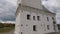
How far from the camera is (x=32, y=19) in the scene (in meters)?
13.3

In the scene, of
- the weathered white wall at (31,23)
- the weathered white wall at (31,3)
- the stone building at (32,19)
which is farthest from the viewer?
the weathered white wall at (31,3)

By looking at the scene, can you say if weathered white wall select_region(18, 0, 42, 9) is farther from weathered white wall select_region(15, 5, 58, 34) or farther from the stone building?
weathered white wall select_region(15, 5, 58, 34)

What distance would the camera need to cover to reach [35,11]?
46.3ft

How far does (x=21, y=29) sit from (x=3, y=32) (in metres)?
16.5

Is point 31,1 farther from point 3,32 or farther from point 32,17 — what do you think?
point 3,32

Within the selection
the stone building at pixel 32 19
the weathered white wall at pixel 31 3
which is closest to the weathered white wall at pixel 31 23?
the stone building at pixel 32 19

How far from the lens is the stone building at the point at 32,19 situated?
1203 centimetres

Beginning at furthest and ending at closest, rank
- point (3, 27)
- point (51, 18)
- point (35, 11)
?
point (3, 27), point (51, 18), point (35, 11)

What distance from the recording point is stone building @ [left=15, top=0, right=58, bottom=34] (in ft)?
39.5

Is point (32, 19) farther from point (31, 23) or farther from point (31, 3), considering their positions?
point (31, 3)

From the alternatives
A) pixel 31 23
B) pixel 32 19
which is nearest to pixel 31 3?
pixel 32 19

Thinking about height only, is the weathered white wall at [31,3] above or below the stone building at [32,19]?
above

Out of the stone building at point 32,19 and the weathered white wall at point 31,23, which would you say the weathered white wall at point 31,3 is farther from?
the weathered white wall at point 31,23

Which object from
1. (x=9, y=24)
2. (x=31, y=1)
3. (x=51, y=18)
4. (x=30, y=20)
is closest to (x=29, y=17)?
(x=30, y=20)
